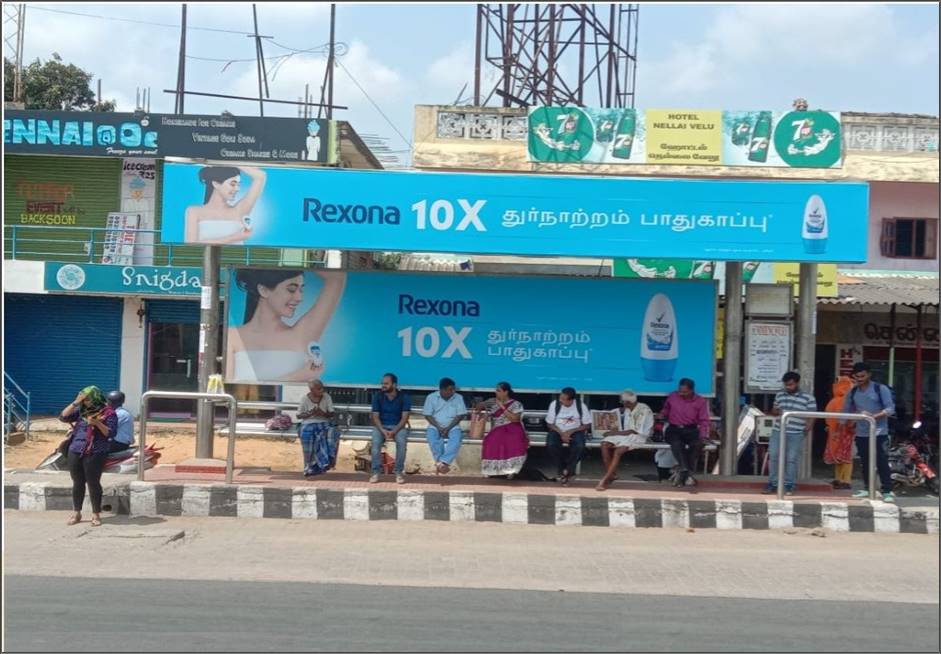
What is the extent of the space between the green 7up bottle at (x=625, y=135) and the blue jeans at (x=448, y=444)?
941 cm

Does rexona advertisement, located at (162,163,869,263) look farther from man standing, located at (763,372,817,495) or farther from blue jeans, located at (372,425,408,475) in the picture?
blue jeans, located at (372,425,408,475)

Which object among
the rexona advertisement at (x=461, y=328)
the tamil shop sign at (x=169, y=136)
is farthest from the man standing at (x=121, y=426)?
the tamil shop sign at (x=169, y=136)

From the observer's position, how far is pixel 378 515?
1102 centimetres

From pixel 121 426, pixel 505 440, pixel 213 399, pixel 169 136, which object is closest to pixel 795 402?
pixel 505 440

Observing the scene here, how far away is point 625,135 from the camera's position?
1959 centimetres

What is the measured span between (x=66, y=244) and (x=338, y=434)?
37.3 feet

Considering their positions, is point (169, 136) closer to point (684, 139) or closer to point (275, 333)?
point (275, 333)

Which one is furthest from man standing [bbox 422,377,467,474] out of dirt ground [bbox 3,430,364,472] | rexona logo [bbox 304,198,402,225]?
dirt ground [bbox 3,430,364,472]

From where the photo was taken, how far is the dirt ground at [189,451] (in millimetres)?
15961

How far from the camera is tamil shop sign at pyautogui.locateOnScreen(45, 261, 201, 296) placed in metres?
19.2

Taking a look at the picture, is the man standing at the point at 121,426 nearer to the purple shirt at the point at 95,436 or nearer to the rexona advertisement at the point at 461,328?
the purple shirt at the point at 95,436

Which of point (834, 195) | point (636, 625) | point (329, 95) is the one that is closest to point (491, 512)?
point (636, 625)

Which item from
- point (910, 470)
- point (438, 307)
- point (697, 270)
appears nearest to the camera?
point (438, 307)

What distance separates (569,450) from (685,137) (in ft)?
31.6
